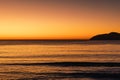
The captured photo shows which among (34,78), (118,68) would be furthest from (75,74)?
(118,68)

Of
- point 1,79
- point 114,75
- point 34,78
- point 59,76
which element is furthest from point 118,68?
point 1,79

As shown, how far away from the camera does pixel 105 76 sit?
160 feet

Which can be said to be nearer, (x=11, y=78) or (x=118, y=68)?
(x=11, y=78)

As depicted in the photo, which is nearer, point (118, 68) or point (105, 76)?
point (105, 76)

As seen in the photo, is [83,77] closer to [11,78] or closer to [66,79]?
[66,79]

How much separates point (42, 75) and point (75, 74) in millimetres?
4927

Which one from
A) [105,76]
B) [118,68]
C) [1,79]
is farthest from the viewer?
[118,68]

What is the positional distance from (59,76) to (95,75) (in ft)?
17.7

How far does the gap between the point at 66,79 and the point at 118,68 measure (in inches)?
599

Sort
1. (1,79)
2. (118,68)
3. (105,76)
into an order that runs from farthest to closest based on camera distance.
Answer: (118,68), (105,76), (1,79)

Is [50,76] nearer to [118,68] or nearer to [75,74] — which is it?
[75,74]

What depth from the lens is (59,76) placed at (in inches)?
1909

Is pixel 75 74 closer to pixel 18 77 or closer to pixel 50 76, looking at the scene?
pixel 50 76

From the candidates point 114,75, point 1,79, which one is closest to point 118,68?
point 114,75
